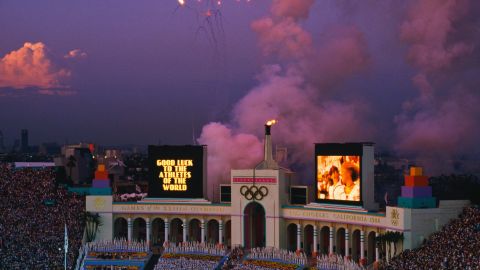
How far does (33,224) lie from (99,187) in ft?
26.5

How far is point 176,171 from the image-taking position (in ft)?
320

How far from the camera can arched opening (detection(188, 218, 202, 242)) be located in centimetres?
Answer: 10275

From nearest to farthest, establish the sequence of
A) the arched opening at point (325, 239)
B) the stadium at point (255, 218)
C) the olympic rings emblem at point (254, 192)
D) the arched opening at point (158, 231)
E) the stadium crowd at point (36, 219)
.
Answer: the stadium at point (255, 218) → the stadium crowd at point (36, 219) → the arched opening at point (325, 239) → the olympic rings emblem at point (254, 192) → the arched opening at point (158, 231)

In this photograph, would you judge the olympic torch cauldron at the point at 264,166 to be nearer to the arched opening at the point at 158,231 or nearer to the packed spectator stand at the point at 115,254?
the packed spectator stand at the point at 115,254

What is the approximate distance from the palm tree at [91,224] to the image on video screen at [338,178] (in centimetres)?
2478

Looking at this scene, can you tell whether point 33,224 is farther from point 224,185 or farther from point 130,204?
point 224,185

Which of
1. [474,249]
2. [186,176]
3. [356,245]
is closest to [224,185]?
[186,176]

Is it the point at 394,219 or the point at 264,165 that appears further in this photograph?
the point at 264,165

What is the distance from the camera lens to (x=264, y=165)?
95188 mm

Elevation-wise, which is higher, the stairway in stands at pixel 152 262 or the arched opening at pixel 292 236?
the arched opening at pixel 292 236

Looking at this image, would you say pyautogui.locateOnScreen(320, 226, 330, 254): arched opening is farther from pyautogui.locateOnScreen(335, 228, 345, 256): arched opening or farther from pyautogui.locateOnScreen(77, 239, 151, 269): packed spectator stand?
pyautogui.locateOnScreen(77, 239, 151, 269): packed spectator stand

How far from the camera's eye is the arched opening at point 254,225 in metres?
95.4

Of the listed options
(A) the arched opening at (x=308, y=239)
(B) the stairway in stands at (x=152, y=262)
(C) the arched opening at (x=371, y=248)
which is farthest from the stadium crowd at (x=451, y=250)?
(B) the stairway in stands at (x=152, y=262)

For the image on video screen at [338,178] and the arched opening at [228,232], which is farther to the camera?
the arched opening at [228,232]
